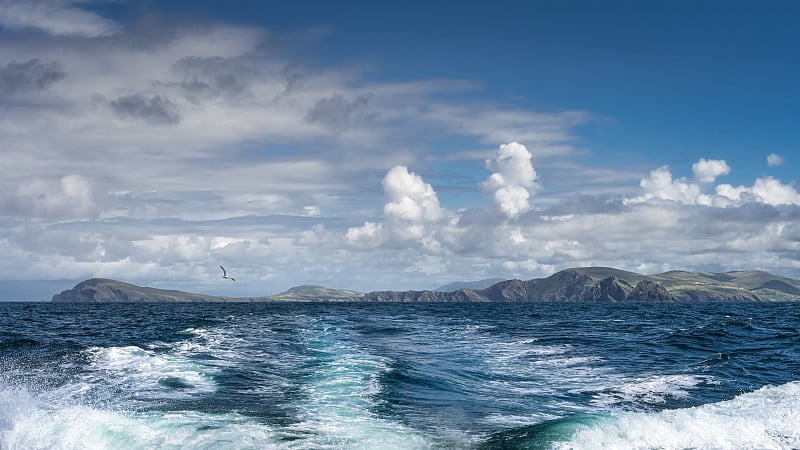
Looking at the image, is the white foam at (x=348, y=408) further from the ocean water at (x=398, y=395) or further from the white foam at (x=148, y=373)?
the white foam at (x=148, y=373)

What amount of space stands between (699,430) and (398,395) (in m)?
12.0

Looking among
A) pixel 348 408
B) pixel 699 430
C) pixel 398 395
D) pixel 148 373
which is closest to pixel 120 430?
pixel 348 408

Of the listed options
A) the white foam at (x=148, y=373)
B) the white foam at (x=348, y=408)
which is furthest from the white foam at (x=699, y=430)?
the white foam at (x=148, y=373)

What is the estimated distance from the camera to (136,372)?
1234 inches

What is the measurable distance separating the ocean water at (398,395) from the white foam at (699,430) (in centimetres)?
7

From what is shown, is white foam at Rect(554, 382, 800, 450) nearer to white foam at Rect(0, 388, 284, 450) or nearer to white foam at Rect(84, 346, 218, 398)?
white foam at Rect(0, 388, 284, 450)

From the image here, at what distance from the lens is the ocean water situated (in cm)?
1858

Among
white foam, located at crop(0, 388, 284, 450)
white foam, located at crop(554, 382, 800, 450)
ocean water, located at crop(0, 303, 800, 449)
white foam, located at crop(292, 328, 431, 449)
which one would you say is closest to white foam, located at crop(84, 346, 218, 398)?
ocean water, located at crop(0, 303, 800, 449)

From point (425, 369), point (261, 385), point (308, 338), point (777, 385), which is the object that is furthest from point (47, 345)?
point (777, 385)

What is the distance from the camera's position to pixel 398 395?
86.6 feet

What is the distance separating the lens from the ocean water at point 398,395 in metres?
18.6

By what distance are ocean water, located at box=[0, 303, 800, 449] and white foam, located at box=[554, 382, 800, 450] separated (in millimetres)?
68

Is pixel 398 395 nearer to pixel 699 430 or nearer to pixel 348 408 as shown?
pixel 348 408

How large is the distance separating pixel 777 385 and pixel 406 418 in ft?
61.0
